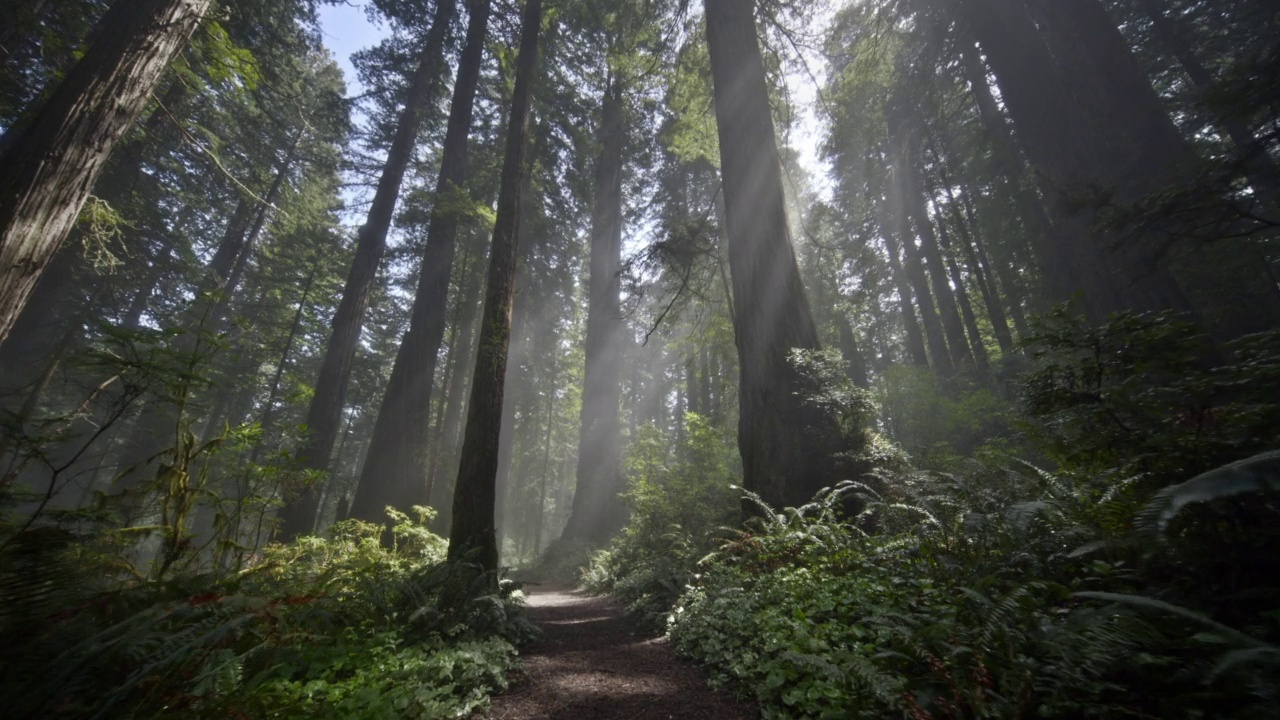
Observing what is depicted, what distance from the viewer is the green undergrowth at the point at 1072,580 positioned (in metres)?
1.84

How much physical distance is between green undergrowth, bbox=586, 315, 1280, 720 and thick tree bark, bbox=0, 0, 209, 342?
18.6ft

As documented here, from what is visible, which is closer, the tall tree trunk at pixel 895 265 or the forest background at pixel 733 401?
the forest background at pixel 733 401

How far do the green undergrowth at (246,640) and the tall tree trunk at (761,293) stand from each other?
353 centimetres

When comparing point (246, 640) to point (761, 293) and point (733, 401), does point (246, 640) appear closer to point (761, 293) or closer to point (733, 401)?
point (761, 293)

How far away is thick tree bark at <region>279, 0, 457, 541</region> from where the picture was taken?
825 centimetres

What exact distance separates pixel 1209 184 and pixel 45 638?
7261 millimetres

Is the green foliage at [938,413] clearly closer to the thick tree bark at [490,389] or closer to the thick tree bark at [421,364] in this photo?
the thick tree bark at [490,389]

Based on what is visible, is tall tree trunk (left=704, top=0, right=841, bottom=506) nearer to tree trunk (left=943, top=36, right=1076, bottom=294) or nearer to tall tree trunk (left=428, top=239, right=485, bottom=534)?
tree trunk (left=943, top=36, right=1076, bottom=294)

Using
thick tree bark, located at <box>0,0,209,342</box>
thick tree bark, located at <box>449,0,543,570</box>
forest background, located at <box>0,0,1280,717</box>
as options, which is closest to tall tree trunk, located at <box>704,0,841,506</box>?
forest background, located at <box>0,0,1280,717</box>

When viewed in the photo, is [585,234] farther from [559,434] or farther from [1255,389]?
[1255,389]

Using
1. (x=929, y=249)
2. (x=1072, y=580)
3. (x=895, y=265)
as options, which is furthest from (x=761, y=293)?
(x=895, y=265)

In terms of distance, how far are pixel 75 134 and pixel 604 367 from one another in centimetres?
1194

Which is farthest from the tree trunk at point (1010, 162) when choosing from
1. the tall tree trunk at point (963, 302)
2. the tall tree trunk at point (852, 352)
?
the tall tree trunk at point (852, 352)

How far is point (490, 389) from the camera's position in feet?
18.7
